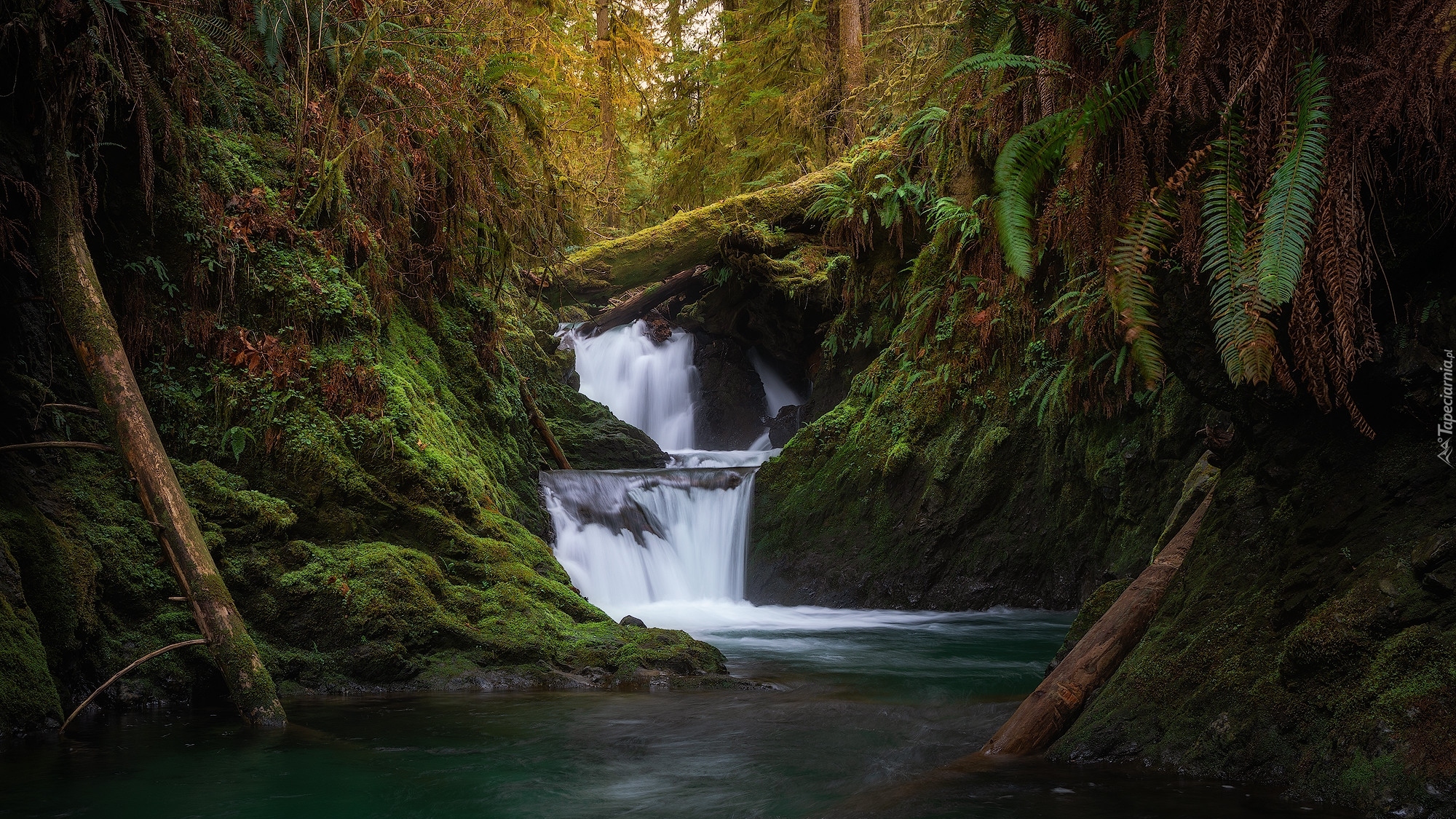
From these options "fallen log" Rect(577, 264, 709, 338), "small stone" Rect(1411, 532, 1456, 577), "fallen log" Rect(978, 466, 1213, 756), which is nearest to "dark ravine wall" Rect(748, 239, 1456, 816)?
"small stone" Rect(1411, 532, 1456, 577)

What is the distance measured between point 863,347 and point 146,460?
10709 millimetres

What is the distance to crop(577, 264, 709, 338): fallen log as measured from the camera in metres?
16.5

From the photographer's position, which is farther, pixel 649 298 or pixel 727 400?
pixel 727 400

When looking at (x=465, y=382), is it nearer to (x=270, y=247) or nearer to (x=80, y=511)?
(x=270, y=247)

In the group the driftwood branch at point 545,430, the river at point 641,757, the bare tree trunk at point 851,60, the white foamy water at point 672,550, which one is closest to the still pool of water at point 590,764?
the river at point 641,757

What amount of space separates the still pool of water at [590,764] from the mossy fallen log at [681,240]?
1024 cm

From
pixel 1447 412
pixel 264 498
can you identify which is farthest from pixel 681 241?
pixel 1447 412

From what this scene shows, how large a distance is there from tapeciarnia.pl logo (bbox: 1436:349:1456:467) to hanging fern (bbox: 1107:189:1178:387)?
92 cm

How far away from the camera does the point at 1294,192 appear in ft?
10.1

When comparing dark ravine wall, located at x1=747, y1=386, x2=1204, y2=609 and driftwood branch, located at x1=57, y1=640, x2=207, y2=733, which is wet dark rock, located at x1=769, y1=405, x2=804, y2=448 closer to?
dark ravine wall, located at x1=747, y1=386, x2=1204, y2=609

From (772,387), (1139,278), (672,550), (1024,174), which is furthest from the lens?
(772,387)

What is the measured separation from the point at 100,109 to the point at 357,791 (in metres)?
4.15

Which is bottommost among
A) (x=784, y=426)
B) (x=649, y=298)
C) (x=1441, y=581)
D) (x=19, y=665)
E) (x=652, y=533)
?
(x=19, y=665)

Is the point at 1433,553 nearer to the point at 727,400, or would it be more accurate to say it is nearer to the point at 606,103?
the point at 606,103
